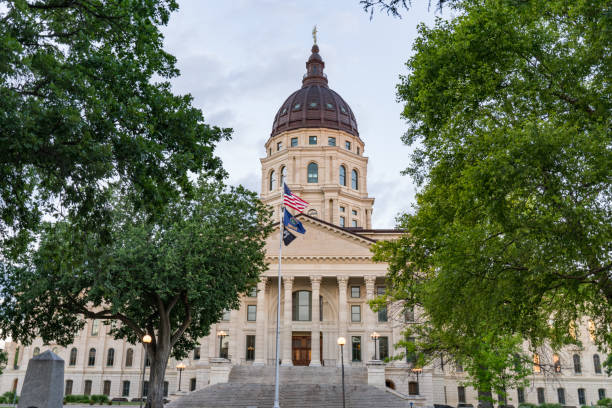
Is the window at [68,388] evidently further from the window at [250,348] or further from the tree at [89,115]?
the tree at [89,115]

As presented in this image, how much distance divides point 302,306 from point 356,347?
6828mm

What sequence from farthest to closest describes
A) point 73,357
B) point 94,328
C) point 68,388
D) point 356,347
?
point 94,328 → point 73,357 → point 68,388 → point 356,347

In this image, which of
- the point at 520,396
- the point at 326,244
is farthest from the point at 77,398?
the point at 520,396

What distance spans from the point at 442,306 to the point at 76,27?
11.6 m

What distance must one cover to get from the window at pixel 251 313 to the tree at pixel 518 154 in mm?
40928

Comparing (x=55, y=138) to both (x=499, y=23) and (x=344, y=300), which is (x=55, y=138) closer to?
(x=499, y=23)

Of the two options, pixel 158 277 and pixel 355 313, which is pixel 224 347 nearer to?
pixel 355 313

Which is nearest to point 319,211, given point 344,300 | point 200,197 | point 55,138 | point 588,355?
point 344,300

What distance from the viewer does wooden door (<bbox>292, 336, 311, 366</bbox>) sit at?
5434cm

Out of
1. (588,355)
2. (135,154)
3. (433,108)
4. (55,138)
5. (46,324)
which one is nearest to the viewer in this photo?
(55,138)

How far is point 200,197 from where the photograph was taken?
27.5m

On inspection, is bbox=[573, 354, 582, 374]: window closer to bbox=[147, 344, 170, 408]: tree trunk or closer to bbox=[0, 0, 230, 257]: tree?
bbox=[147, 344, 170, 408]: tree trunk

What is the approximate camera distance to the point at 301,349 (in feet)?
179

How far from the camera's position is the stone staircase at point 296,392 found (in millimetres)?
37031
